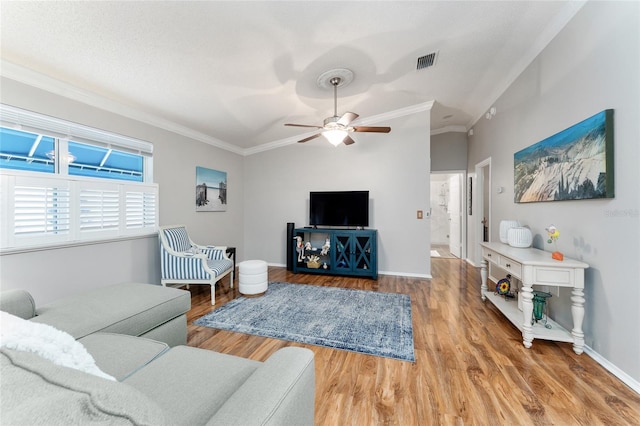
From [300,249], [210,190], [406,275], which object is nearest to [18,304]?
[210,190]

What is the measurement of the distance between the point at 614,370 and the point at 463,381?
41.8 inches

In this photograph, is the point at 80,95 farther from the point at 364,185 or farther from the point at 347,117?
the point at 364,185

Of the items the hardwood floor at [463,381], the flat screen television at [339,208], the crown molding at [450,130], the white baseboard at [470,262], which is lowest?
the hardwood floor at [463,381]

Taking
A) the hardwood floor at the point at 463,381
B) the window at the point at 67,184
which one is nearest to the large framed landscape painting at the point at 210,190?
the window at the point at 67,184

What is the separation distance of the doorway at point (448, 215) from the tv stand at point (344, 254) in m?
2.65

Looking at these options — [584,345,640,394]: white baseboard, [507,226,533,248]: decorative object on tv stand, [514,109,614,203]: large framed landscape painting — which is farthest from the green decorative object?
[514,109,614,203]: large framed landscape painting

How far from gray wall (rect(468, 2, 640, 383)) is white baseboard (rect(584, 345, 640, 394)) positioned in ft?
0.08

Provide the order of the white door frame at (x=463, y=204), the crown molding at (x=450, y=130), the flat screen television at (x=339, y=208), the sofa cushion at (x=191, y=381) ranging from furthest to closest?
the white door frame at (x=463, y=204) → the crown molding at (x=450, y=130) → the flat screen television at (x=339, y=208) → the sofa cushion at (x=191, y=381)

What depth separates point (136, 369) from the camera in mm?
1127

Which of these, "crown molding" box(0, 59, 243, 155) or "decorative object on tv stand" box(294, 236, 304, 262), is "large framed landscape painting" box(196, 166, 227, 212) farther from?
"decorative object on tv stand" box(294, 236, 304, 262)

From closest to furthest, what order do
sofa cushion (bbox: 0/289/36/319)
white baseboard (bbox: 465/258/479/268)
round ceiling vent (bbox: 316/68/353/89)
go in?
sofa cushion (bbox: 0/289/36/319) → round ceiling vent (bbox: 316/68/353/89) → white baseboard (bbox: 465/258/479/268)

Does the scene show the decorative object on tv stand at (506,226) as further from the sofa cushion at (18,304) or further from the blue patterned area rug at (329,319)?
the sofa cushion at (18,304)

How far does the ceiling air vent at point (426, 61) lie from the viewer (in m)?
2.76

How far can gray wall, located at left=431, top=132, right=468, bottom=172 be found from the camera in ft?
17.7
